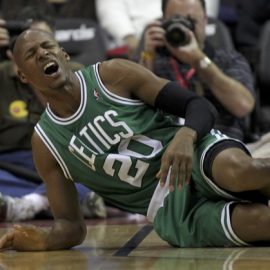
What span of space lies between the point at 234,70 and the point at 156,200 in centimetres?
163

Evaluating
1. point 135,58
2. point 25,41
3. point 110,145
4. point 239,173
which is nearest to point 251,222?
point 239,173

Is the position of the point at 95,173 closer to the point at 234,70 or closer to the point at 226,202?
the point at 226,202

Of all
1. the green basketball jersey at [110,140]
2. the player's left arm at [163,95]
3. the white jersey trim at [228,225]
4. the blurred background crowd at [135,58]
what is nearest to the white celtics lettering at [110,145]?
the green basketball jersey at [110,140]

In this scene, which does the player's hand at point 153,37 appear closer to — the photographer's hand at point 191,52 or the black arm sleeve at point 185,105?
the photographer's hand at point 191,52

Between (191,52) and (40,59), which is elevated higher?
(40,59)

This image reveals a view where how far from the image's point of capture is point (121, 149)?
315cm

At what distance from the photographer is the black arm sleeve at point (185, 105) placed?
3.03 m

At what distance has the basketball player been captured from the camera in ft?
10.0

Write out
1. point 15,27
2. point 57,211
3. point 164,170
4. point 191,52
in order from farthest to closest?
point 15,27, point 191,52, point 57,211, point 164,170

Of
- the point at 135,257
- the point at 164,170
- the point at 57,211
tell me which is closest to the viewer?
the point at 164,170

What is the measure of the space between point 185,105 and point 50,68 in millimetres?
487

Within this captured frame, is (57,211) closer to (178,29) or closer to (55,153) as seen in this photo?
(55,153)

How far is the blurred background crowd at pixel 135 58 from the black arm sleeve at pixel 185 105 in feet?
3.63

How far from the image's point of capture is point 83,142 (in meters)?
3.13
